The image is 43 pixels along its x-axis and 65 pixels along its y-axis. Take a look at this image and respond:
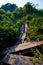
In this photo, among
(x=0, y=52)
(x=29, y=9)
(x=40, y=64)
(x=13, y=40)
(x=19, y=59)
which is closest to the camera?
(x=40, y=64)

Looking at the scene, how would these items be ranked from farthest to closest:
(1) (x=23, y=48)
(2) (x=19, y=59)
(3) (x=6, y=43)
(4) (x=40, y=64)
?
(3) (x=6, y=43), (1) (x=23, y=48), (2) (x=19, y=59), (4) (x=40, y=64)

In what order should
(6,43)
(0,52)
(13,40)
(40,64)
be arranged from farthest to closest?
(13,40), (6,43), (0,52), (40,64)

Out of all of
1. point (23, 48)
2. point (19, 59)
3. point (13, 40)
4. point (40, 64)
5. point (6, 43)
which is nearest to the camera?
point (40, 64)

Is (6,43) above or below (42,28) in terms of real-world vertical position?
below

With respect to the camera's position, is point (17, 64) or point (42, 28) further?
point (42, 28)

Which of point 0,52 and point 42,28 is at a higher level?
point 42,28

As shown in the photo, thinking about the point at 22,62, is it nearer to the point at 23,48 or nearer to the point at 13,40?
the point at 23,48

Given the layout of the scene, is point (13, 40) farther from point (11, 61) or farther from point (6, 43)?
point (11, 61)

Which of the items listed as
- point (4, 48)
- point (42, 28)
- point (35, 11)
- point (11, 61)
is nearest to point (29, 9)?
point (35, 11)

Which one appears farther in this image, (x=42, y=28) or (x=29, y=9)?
(x=29, y=9)
